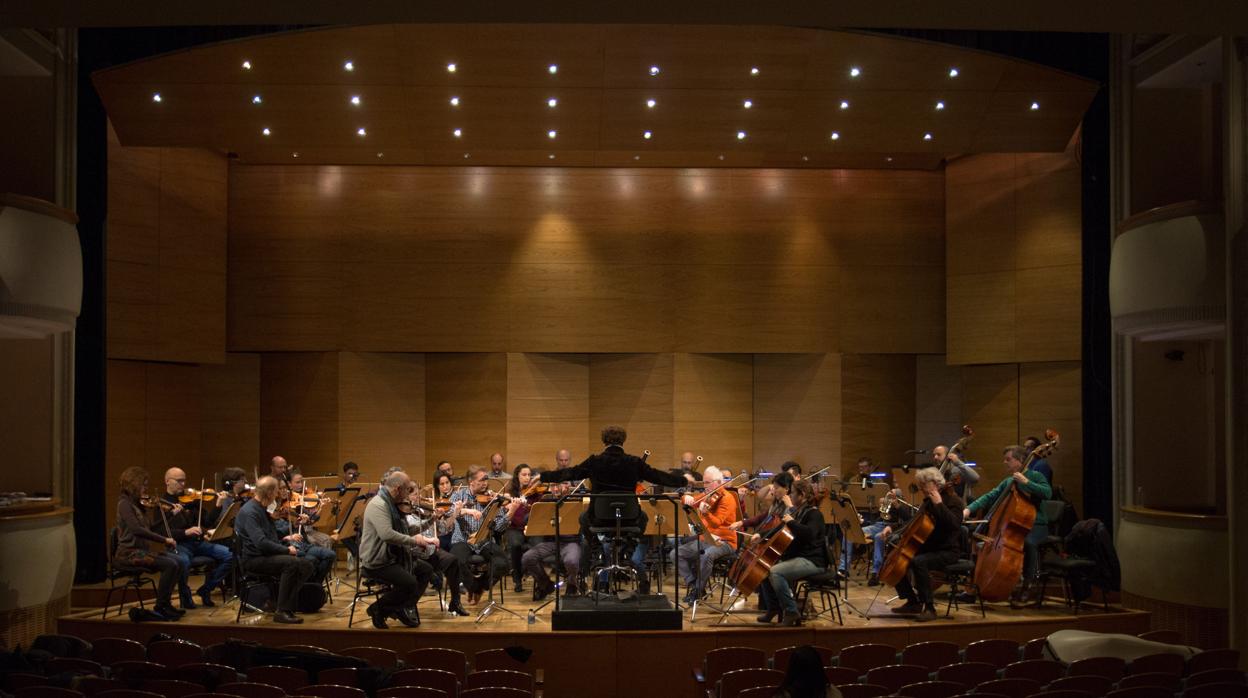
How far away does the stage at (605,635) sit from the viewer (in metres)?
8.34

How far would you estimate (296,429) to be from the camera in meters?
14.6

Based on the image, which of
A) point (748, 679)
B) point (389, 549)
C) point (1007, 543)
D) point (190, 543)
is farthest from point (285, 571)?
point (1007, 543)

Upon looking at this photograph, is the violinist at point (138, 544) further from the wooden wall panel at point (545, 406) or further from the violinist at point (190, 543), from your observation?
the wooden wall panel at point (545, 406)

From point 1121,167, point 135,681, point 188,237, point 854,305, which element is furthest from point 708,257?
point 135,681

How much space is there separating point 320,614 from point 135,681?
409cm

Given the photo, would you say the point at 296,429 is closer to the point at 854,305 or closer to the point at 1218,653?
the point at 854,305

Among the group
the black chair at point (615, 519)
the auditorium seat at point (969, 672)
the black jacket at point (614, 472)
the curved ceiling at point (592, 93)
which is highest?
the curved ceiling at point (592, 93)

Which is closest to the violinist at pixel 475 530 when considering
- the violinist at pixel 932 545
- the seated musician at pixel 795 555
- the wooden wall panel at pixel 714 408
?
the seated musician at pixel 795 555

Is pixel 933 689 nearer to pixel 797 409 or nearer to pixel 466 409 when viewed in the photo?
pixel 797 409

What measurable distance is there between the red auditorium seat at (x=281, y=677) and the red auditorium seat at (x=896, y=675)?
3324mm

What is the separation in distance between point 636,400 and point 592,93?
489cm

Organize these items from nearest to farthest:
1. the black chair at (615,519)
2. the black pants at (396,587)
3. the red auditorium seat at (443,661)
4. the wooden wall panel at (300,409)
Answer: the red auditorium seat at (443,661) < the black chair at (615,519) < the black pants at (396,587) < the wooden wall panel at (300,409)

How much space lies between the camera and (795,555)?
8945 mm

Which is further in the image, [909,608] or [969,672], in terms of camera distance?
[909,608]
